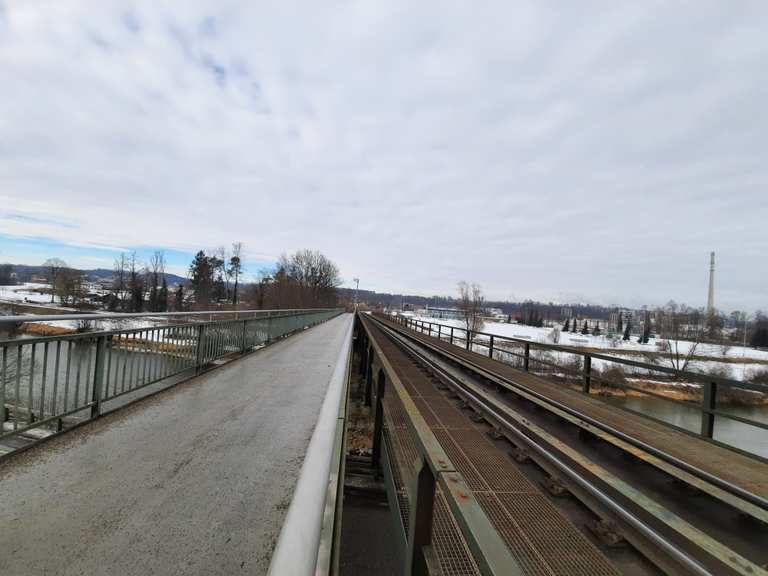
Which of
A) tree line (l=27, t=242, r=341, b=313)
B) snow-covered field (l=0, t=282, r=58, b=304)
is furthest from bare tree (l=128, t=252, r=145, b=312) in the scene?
snow-covered field (l=0, t=282, r=58, b=304)

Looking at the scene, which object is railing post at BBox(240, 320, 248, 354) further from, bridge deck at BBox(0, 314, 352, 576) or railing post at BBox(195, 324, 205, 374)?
bridge deck at BBox(0, 314, 352, 576)

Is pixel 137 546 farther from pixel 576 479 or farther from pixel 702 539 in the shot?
pixel 702 539

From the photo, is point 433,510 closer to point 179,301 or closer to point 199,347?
point 199,347

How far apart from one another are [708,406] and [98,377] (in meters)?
7.84

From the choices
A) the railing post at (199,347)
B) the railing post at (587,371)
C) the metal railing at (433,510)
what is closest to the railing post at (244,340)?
the railing post at (199,347)

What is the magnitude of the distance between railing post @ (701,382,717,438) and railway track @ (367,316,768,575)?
2.75ft

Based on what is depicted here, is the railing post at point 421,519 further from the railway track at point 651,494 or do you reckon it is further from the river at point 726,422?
the river at point 726,422

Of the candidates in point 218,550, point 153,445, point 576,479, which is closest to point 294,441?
point 153,445

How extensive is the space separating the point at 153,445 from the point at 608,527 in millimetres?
4080

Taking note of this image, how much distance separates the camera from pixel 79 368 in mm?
4141

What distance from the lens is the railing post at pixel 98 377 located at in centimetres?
434

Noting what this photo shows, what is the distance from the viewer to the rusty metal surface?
8.39ft

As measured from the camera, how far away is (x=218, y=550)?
234cm

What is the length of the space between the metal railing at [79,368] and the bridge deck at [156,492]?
0.28 meters
